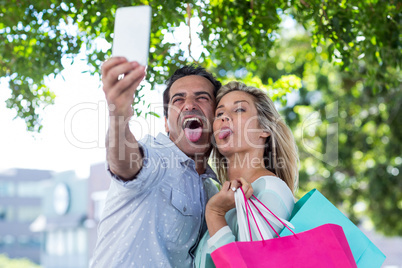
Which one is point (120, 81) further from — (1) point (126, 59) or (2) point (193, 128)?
(2) point (193, 128)

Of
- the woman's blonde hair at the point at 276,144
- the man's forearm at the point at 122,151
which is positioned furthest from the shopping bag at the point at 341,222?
the man's forearm at the point at 122,151

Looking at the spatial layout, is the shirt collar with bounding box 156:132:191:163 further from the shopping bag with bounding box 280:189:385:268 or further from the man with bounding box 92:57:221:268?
the shopping bag with bounding box 280:189:385:268

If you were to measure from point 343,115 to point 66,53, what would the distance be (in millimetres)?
8951

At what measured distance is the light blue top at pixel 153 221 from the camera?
235cm

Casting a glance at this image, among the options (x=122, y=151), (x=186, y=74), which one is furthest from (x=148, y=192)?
(x=186, y=74)

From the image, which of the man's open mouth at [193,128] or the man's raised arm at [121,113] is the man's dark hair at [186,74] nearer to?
the man's open mouth at [193,128]

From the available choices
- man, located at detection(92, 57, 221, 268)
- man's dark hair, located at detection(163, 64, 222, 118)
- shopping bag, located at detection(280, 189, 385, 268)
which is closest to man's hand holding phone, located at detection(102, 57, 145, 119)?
man, located at detection(92, 57, 221, 268)

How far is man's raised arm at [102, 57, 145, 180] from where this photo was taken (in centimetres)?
173

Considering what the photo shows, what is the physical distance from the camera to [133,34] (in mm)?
1767

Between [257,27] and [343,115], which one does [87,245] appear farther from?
[257,27]

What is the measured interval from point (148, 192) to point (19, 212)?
63556 millimetres

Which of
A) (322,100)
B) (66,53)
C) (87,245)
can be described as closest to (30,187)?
(87,245)

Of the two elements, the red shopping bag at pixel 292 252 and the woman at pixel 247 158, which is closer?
the red shopping bag at pixel 292 252

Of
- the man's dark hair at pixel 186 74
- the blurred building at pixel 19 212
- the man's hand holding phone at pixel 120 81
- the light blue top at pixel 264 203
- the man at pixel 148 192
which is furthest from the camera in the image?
the blurred building at pixel 19 212
